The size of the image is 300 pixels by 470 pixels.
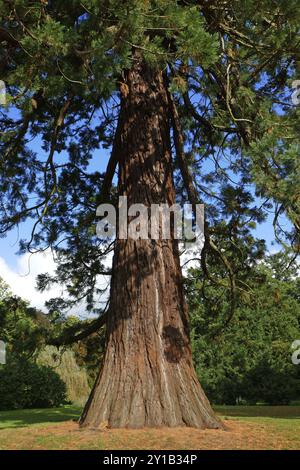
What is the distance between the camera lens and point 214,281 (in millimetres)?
10438

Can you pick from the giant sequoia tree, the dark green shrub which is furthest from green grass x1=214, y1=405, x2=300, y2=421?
the dark green shrub

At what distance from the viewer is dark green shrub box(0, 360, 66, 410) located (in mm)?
13625

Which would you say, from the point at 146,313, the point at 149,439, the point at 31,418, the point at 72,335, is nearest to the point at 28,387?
the point at 31,418

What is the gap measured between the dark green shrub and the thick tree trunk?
742 cm

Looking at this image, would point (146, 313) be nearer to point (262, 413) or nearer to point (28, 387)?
point (262, 413)

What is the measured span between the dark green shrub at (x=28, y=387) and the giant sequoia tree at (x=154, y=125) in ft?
13.5

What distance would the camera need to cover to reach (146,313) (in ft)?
23.1

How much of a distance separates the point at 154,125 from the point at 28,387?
8692mm

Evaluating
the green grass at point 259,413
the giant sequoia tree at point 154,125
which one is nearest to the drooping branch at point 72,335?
the giant sequoia tree at point 154,125

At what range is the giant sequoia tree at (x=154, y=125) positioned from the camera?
18.9 feet

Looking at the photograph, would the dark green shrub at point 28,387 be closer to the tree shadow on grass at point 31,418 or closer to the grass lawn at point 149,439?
the tree shadow on grass at point 31,418

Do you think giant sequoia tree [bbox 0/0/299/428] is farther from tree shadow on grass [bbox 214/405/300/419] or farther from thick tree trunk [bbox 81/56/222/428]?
tree shadow on grass [bbox 214/405/300/419]
